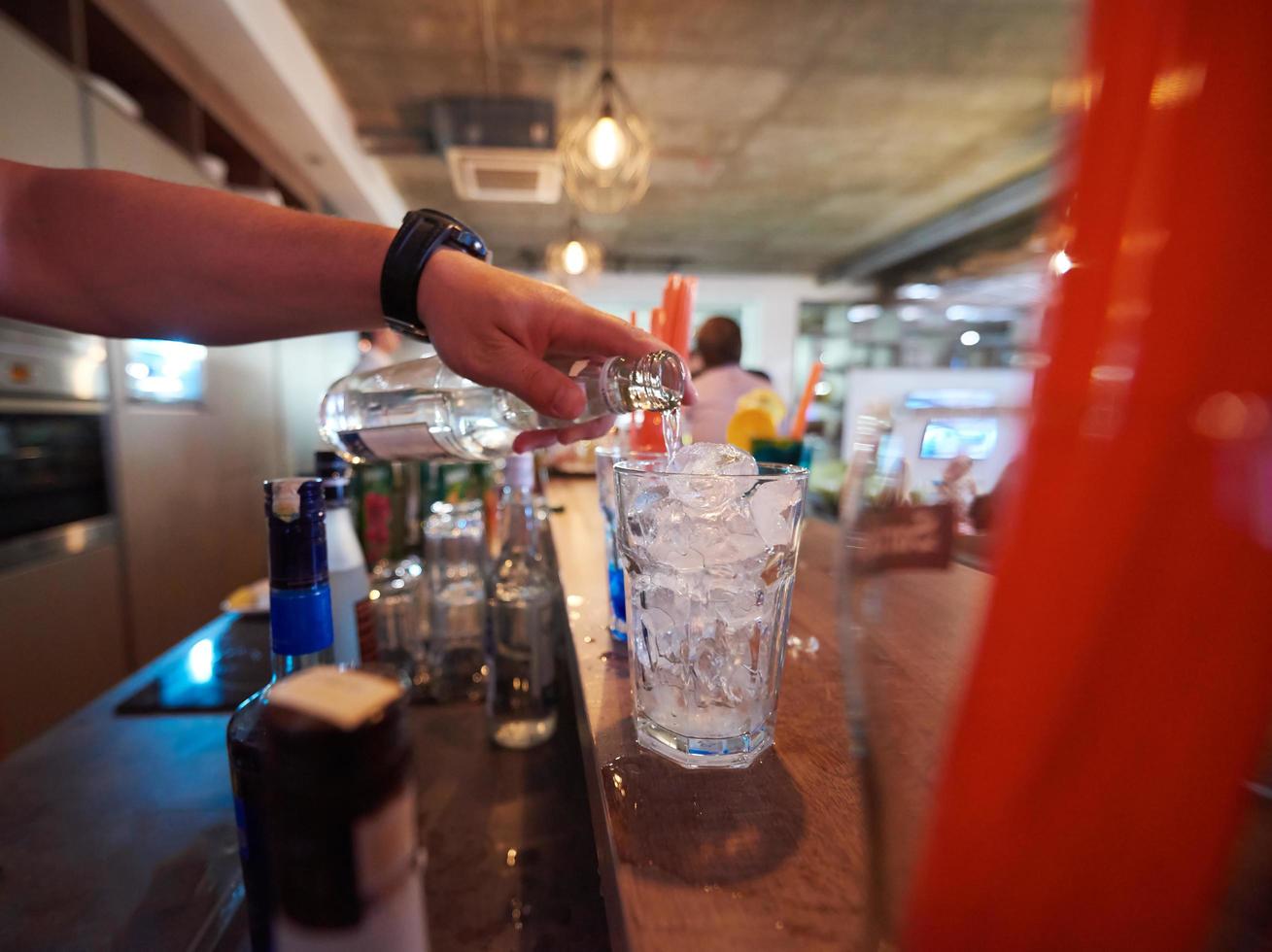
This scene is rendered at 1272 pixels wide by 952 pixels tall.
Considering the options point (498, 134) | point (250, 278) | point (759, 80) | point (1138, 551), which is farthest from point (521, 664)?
point (498, 134)

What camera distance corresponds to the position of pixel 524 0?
2635 millimetres

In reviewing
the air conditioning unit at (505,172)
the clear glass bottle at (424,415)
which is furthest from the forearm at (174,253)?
the air conditioning unit at (505,172)

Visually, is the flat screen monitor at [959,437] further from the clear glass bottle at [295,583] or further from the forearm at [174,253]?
the forearm at [174,253]

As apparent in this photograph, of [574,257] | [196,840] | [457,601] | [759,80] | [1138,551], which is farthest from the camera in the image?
[574,257]

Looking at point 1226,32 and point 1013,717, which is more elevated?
point 1226,32

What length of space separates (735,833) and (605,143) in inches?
100

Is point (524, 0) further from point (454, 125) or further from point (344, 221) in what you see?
point (344, 221)

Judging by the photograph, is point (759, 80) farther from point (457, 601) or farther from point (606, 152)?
point (457, 601)

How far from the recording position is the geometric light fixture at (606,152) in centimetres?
238

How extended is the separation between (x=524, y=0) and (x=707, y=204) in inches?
112

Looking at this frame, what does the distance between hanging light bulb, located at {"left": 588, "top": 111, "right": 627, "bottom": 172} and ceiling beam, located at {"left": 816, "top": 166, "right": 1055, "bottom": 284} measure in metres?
2.89

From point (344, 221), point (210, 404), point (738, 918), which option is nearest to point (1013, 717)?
point (738, 918)

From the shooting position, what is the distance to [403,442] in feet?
2.77

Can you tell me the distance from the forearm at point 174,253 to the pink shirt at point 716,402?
0.48 meters
